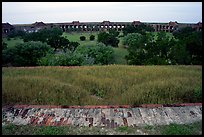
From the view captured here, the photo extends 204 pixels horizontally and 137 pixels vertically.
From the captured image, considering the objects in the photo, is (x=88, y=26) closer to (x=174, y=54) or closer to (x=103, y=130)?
(x=174, y=54)

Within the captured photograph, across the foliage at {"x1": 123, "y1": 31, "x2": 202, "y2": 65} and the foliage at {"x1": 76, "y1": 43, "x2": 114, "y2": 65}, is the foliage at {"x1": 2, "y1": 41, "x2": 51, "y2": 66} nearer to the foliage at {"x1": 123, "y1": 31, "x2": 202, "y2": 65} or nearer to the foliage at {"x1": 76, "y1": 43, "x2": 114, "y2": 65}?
the foliage at {"x1": 76, "y1": 43, "x2": 114, "y2": 65}

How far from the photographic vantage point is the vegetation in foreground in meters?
5.26

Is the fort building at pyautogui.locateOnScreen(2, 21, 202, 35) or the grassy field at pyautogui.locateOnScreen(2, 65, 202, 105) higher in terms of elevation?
the fort building at pyautogui.locateOnScreen(2, 21, 202, 35)

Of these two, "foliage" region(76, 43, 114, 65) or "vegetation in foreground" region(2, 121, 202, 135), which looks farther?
"foliage" region(76, 43, 114, 65)

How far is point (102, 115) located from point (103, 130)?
821mm

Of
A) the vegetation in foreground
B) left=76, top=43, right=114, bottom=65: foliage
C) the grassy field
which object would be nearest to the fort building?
left=76, top=43, right=114, bottom=65: foliage

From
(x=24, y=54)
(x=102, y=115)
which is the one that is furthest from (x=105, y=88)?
(x=24, y=54)

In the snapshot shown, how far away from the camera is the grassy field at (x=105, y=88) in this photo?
7.49 meters

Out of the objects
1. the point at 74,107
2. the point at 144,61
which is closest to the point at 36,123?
the point at 74,107

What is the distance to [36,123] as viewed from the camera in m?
5.79

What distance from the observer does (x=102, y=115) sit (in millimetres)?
6215

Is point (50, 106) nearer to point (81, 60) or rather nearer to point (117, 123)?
point (117, 123)

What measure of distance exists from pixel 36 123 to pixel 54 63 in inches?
489

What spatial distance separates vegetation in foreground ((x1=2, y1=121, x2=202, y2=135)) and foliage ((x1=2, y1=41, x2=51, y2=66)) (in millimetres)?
17501
